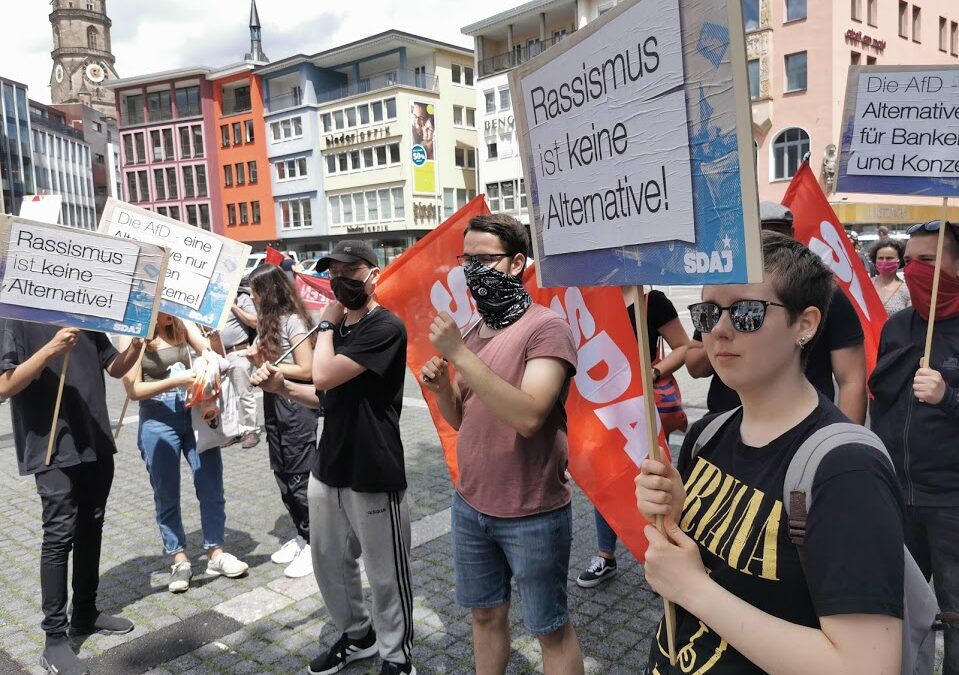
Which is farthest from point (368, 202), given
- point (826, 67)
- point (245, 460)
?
point (245, 460)

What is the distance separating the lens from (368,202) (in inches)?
1989

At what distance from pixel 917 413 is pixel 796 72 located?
37875mm

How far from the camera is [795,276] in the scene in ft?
5.17

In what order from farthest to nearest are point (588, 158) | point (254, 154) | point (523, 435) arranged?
1. point (254, 154)
2. point (523, 435)
3. point (588, 158)

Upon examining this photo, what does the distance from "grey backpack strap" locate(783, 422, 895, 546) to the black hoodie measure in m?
1.57

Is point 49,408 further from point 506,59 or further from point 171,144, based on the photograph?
point 171,144

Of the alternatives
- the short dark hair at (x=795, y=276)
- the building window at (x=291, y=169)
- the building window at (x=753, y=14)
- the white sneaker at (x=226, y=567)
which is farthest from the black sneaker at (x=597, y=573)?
the building window at (x=291, y=169)

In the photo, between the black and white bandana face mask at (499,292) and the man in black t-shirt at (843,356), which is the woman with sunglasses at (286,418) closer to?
the black and white bandana face mask at (499,292)

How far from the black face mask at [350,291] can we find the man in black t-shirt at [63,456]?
1386 millimetres

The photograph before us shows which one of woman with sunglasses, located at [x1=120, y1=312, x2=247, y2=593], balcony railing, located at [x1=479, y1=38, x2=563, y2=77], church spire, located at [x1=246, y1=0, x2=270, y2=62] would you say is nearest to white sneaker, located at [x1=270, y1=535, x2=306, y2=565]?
woman with sunglasses, located at [x1=120, y1=312, x2=247, y2=593]

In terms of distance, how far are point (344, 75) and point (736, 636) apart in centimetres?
5674

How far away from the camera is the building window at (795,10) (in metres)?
34.8

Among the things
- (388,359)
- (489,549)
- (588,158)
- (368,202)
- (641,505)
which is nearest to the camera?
(641,505)

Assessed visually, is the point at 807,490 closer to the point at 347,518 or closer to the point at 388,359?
the point at 388,359
